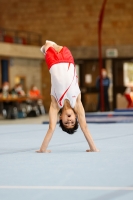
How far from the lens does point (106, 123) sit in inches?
696

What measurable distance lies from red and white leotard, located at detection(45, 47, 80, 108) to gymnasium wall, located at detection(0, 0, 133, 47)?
24496 mm

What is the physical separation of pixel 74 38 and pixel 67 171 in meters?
28.1

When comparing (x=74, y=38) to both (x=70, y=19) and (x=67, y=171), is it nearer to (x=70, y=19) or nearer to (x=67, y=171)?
(x=70, y=19)

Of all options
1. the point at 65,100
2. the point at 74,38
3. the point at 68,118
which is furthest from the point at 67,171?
the point at 74,38

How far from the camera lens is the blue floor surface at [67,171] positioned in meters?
5.78

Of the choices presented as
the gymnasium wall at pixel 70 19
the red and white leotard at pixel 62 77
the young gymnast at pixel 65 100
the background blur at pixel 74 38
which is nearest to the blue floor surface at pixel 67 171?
the young gymnast at pixel 65 100

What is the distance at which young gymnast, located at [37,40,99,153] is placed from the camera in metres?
9.08

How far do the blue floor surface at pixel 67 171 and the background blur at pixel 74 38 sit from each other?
2274cm

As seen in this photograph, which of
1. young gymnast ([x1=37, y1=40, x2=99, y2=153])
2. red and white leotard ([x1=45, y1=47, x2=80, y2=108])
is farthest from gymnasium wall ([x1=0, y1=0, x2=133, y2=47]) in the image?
young gymnast ([x1=37, y1=40, x2=99, y2=153])

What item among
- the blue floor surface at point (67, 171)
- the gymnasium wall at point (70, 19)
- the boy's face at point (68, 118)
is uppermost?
the gymnasium wall at point (70, 19)

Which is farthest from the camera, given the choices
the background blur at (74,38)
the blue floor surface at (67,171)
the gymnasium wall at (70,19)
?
the gymnasium wall at (70,19)

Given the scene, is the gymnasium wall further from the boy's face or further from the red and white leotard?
the boy's face

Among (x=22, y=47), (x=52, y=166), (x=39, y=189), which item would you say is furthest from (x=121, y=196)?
Result: (x=22, y=47)

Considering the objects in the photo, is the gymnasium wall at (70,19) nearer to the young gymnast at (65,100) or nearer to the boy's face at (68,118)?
the young gymnast at (65,100)
